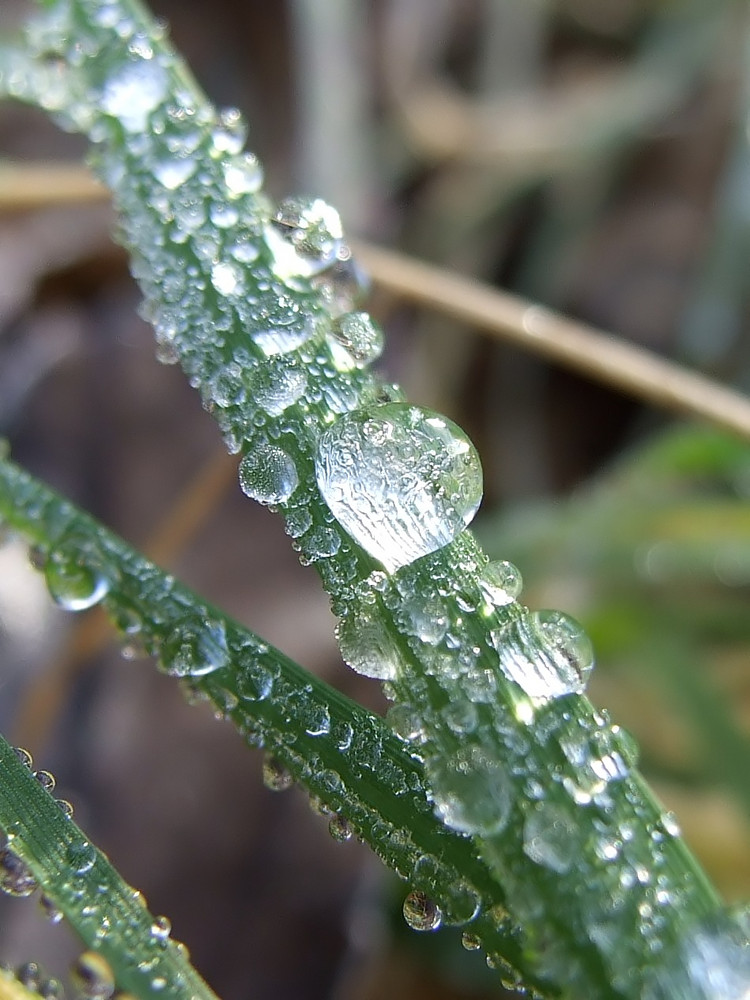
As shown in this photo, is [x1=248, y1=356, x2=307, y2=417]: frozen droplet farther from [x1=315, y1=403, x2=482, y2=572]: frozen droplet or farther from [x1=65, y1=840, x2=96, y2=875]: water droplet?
[x1=65, y1=840, x2=96, y2=875]: water droplet

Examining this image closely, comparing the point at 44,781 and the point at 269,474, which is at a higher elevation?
the point at 269,474

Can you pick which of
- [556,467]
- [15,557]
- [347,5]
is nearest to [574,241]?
[556,467]

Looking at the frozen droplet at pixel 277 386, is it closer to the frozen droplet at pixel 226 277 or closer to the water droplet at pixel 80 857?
the frozen droplet at pixel 226 277

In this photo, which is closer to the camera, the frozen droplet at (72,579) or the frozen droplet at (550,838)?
the frozen droplet at (550,838)

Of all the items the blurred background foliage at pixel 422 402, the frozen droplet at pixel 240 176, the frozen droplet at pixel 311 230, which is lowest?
the blurred background foliage at pixel 422 402

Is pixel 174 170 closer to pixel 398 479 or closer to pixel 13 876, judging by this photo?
pixel 398 479

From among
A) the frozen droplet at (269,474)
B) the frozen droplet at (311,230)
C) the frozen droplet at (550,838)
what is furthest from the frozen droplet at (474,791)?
the frozen droplet at (311,230)

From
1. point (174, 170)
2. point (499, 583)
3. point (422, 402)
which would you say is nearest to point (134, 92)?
point (174, 170)
